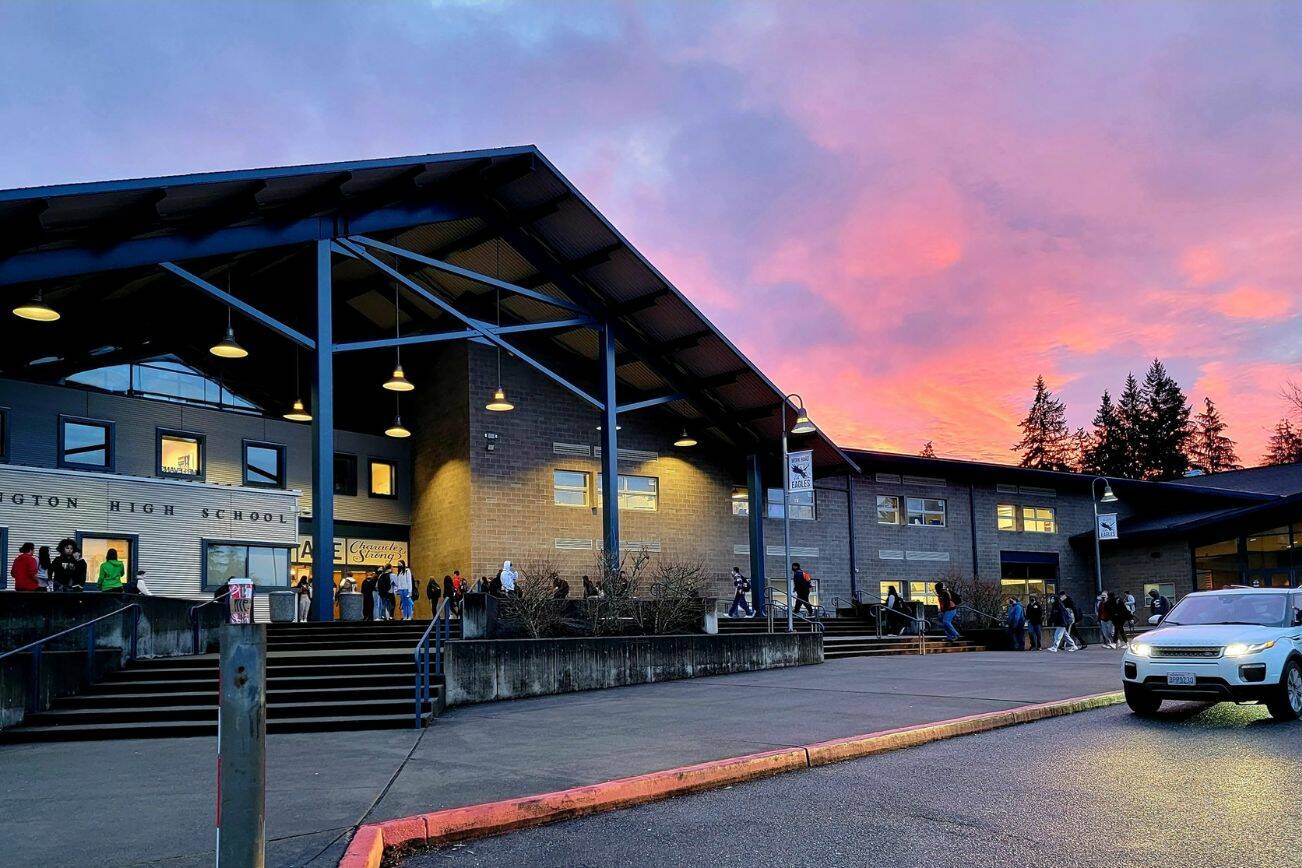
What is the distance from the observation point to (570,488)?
3294cm

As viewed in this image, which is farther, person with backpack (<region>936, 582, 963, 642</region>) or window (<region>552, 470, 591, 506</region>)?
window (<region>552, 470, 591, 506</region>)

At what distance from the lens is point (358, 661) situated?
629 inches

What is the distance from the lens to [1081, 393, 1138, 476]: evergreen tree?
9694 cm

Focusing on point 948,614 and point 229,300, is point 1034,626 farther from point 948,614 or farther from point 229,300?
point 229,300

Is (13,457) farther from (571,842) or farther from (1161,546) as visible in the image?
(1161,546)

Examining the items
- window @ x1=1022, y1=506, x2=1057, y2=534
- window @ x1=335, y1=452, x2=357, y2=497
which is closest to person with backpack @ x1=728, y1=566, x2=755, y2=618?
window @ x1=335, y1=452, x2=357, y2=497

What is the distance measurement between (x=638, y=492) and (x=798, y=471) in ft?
40.5

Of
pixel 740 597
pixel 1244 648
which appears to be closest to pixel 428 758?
pixel 1244 648

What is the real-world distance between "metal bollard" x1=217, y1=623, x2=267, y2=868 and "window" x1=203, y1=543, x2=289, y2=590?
24.2 m

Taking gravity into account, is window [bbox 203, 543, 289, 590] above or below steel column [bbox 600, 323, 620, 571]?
below

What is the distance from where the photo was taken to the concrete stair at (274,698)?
12.7 m

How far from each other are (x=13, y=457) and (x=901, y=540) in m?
A: 29.4

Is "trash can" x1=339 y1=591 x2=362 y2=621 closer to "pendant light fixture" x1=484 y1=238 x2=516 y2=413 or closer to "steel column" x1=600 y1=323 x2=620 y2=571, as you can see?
"pendant light fixture" x1=484 y1=238 x2=516 y2=413

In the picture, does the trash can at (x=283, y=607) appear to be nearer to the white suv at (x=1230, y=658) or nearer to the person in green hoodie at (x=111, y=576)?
the person in green hoodie at (x=111, y=576)
